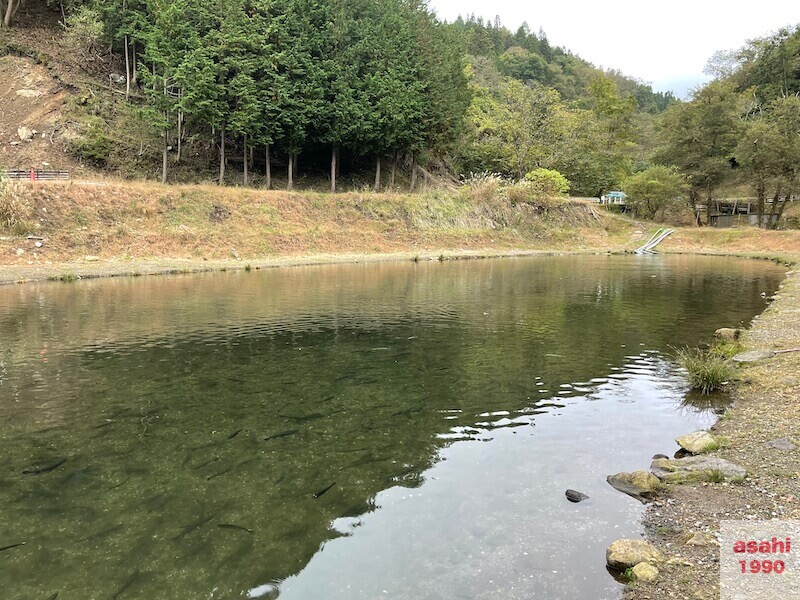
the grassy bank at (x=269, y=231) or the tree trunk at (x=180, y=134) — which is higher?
the tree trunk at (x=180, y=134)

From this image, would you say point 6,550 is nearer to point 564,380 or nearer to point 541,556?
point 541,556

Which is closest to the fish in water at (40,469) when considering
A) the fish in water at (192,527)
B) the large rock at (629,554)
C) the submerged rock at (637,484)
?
the fish in water at (192,527)

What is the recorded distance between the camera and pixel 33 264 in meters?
26.6

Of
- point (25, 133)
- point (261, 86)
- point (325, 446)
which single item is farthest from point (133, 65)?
point (325, 446)

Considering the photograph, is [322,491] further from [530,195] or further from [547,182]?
[547,182]

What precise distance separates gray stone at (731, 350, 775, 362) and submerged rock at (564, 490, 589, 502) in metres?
7.26

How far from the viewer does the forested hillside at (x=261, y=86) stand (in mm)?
39844

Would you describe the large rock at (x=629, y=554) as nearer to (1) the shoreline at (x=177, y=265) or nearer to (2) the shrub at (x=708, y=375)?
(2) the shrub at (x=708, y=375)

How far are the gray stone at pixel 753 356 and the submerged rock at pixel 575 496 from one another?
7.26 metres

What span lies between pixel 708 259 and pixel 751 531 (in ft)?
148

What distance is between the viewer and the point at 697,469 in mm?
6730

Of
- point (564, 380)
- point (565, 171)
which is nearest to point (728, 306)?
point (564, 380)

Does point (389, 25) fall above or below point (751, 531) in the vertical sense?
above

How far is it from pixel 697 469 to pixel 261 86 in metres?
41.6
